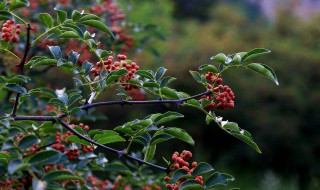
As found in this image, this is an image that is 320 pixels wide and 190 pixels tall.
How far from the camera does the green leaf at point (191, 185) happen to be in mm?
1283

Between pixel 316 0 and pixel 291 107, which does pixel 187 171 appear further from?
pixel 316 0

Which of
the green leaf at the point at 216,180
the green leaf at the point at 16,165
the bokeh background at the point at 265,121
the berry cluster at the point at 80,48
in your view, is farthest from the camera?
the bokeh background at the point at 265,121

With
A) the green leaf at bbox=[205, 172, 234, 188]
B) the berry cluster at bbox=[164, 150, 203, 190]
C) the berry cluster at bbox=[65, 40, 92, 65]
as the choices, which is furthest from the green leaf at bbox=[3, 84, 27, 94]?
the berry cluster at bbox=[65, 40, 92, 65]

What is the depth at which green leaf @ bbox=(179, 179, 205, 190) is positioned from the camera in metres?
1.28

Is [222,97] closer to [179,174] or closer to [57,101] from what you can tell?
[179,174]

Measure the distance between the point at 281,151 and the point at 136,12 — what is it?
6.61 metres

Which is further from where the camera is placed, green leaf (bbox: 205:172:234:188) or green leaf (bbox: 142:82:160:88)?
green leaf (bbox: 142:82:160:88)

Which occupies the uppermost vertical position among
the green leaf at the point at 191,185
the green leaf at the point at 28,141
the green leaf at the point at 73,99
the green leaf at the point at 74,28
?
the green leaf at the point at 74,28

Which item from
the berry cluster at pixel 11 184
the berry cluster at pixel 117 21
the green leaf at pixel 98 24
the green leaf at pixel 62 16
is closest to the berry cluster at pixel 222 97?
the green leaf at pixel 98 24

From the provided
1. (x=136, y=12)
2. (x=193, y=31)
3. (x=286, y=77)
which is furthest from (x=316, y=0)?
(x=286, y=77)

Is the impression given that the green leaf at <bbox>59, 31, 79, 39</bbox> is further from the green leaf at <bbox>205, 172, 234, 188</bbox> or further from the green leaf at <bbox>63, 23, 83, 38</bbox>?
the green leaf at <bbox>205, 172, 234, 188</bbox>

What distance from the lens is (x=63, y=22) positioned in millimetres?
1508

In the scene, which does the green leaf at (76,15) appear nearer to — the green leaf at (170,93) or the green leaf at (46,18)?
the green leaf at (46,18)

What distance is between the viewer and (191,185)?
1.29 m
